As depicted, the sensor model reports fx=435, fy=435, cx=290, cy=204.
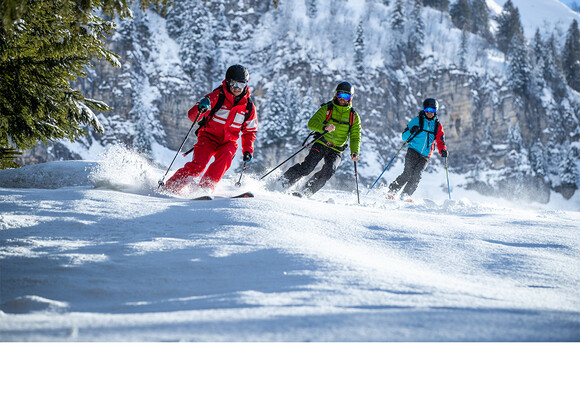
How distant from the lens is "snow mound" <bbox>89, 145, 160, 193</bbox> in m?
5.38

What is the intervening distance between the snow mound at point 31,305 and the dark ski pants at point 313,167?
5619 mm

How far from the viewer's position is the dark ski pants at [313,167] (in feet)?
24.7

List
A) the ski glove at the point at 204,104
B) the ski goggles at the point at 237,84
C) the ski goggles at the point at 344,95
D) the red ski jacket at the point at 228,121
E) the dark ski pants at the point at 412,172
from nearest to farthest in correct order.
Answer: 1. the ski glove at the point at 204,104
2. the ski goggles at the point at 237,84
3. the red ski jacket at the point at 228,121
4. the ski goggles at the point at 344,95
5. the dark ski pants at the point at 412,172

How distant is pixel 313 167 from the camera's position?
7629 mm

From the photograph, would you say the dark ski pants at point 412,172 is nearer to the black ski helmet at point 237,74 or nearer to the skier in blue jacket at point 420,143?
the skier in blue jacket at point 420,143

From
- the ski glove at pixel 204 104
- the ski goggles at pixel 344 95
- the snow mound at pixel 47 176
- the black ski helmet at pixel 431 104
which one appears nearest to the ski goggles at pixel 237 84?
the ski glove at pixel 204 104

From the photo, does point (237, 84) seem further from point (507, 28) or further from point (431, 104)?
point (507, 28)

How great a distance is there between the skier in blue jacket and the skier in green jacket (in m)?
1.86

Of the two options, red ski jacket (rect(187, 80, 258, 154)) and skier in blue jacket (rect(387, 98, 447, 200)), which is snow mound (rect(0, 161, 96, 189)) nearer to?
red ski jacket (rect(187, 80, 258, 154))

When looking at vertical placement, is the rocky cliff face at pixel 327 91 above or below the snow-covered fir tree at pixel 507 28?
below

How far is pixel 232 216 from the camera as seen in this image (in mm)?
→ 3773

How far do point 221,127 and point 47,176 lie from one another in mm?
3068

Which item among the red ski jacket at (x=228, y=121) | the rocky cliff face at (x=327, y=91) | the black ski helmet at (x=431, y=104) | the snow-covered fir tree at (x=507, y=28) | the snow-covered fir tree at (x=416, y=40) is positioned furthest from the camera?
the snow-covered fir tree at (x=507, y=28)

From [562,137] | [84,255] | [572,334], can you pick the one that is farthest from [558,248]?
[562,137]
